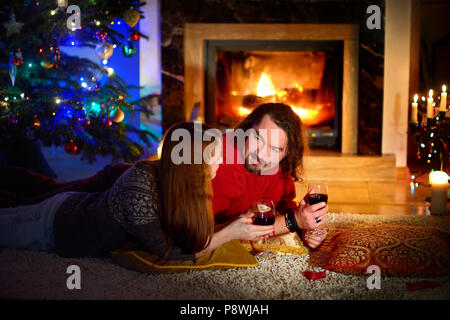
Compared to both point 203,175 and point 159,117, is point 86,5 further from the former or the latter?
point 203,175

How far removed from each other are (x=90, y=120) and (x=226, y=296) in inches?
77.7

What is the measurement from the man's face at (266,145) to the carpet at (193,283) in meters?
0.44

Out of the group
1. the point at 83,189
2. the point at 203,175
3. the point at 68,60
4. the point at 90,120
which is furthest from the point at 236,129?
the point at 68,60

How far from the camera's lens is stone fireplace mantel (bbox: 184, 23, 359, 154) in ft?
14.4

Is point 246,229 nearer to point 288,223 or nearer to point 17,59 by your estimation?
point 288,223

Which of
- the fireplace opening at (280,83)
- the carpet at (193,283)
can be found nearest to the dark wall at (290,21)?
the fireplace opening at (280,83)

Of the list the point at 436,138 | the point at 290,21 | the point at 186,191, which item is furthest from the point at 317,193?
the point at 290,21

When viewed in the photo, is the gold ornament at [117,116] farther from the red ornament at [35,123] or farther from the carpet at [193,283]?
the carpet at [193,283]

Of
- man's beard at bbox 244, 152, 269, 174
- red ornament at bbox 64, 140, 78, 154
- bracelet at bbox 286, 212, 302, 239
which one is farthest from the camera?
red ornament at bbox 64, 140, 78, 154

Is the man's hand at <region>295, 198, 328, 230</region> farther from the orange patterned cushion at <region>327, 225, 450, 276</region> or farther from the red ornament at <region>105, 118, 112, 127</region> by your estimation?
the red ornament at <region>105, 118, 112, 127</region>

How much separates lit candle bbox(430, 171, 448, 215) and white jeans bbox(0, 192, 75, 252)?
211cm

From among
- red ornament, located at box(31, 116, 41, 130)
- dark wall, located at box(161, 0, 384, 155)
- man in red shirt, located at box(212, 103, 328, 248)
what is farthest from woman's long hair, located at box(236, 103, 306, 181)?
dark wall, located at box(161, 0, 384, 155)

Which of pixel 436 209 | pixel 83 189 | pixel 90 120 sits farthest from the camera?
pixel 90 120
